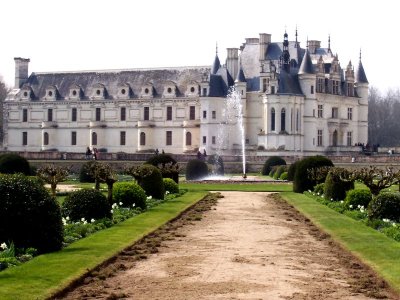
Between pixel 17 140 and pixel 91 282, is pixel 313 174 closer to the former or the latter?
pixel 91 282

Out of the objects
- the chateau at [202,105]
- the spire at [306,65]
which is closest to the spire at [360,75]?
the chateau at [202,105]

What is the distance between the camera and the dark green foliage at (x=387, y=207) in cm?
2066

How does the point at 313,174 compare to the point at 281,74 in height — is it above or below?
below

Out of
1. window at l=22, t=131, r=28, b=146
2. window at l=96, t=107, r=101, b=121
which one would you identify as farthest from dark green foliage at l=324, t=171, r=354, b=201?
window at l=22, t=131, r=28, b=146

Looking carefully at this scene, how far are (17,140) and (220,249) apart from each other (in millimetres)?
71641

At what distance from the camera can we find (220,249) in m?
16.4

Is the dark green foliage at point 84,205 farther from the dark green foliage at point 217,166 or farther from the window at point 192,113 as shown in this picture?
the window at point 192,113

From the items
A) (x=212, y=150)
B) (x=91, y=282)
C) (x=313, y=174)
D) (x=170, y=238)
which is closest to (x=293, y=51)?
(x=212, y=150)

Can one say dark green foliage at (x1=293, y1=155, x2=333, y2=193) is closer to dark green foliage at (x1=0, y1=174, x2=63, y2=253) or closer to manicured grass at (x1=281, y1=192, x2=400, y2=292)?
manicured grass at (x1=281, y1=192, x2=400, y2=292)

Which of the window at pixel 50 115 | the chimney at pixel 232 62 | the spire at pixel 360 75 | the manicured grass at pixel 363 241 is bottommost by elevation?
the manicured grass at pixel 363 241

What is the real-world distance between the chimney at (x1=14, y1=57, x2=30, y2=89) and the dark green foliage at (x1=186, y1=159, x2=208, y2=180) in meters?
42.4

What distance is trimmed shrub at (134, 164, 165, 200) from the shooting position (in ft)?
95.6

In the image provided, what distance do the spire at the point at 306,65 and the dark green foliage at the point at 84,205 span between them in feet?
178

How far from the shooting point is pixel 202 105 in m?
76.7
